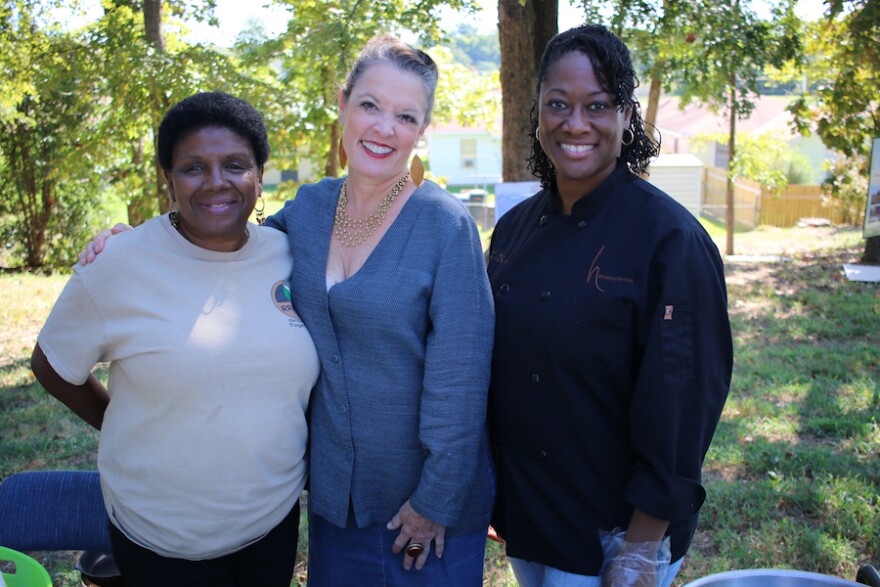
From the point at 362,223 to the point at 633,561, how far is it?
4.06ft

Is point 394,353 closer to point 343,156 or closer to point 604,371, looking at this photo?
point 604,371

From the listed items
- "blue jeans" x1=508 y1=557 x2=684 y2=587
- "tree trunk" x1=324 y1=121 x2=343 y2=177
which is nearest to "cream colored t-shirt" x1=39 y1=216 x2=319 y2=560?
"blue jeans" x1=508 y1=557 x2=684 y2=587

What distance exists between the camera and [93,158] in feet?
34.9

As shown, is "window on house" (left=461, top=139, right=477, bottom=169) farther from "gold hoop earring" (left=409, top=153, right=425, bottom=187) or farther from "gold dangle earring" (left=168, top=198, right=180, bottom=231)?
"gold dangle earring" (left=168, top=198, right=180, bottom=231)

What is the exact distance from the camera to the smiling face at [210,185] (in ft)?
7.49

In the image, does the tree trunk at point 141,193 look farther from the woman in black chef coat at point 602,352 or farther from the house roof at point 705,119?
the house roof at point 705,119

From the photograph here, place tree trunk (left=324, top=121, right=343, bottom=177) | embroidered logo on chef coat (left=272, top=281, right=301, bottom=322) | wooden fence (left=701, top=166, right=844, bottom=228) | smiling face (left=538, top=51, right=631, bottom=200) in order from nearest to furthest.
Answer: smiling face (left=538, top=51, right=631, bottom=200) → embroidered logo on chef coat (left=272, top=281, right=301, bottom=322) → tree trunk (left=324, top=121, right=343, bottom=177) → wooden fence (left=701, top=166, right=844, bottom=228)

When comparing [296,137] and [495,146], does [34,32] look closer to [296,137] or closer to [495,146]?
[296,137]

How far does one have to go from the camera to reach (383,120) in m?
2.31

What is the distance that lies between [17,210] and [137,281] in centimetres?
1494

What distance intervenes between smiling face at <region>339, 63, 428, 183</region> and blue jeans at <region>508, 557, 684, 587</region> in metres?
1.26

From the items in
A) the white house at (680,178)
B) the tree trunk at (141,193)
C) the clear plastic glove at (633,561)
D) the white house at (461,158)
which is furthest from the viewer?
the white house at (461,158)

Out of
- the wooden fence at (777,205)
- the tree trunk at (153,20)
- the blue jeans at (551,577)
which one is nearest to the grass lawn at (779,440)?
the blue jeans at (551,577)

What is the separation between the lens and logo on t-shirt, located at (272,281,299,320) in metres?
2.35
